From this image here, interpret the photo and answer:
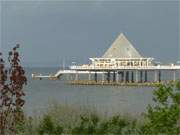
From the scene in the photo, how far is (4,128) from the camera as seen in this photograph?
6.52 metres

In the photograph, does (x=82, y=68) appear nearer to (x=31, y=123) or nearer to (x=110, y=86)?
(x=110, y=86)

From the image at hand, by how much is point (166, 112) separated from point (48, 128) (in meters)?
3.26

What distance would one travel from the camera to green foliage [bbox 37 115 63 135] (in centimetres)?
968

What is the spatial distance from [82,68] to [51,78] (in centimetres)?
3095

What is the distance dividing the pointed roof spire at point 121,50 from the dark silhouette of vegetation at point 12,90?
7734 centimetres

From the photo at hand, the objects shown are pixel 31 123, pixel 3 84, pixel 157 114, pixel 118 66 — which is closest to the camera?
pixel 3 84

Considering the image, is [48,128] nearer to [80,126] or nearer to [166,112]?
[80,126]

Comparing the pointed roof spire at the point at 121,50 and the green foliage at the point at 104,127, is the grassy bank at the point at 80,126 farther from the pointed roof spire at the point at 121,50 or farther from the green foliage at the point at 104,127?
the pointed roof spire at the point at 121,50

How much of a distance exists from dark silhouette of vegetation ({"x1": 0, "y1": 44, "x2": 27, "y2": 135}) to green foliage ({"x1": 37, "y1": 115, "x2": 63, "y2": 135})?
3.22 metres

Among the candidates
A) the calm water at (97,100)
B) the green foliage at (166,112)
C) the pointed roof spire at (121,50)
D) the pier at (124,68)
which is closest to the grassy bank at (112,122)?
the green foliage at (166,112)

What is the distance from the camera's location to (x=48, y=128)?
9.86 metres

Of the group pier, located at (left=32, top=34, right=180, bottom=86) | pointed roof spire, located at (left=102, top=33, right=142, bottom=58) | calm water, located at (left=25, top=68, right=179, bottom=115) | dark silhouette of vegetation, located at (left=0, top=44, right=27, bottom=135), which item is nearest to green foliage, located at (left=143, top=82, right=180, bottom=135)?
dark silhouette of vegetation, located at (left=0, top=44, right=27, bottom=135)

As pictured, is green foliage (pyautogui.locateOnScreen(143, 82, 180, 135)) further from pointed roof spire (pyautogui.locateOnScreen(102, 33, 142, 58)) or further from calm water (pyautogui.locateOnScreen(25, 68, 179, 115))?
pointed roof spire (pyautogui.locateOnScreen(102, 33, 142, 58))

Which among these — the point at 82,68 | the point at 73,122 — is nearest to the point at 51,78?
the point at 82,68
